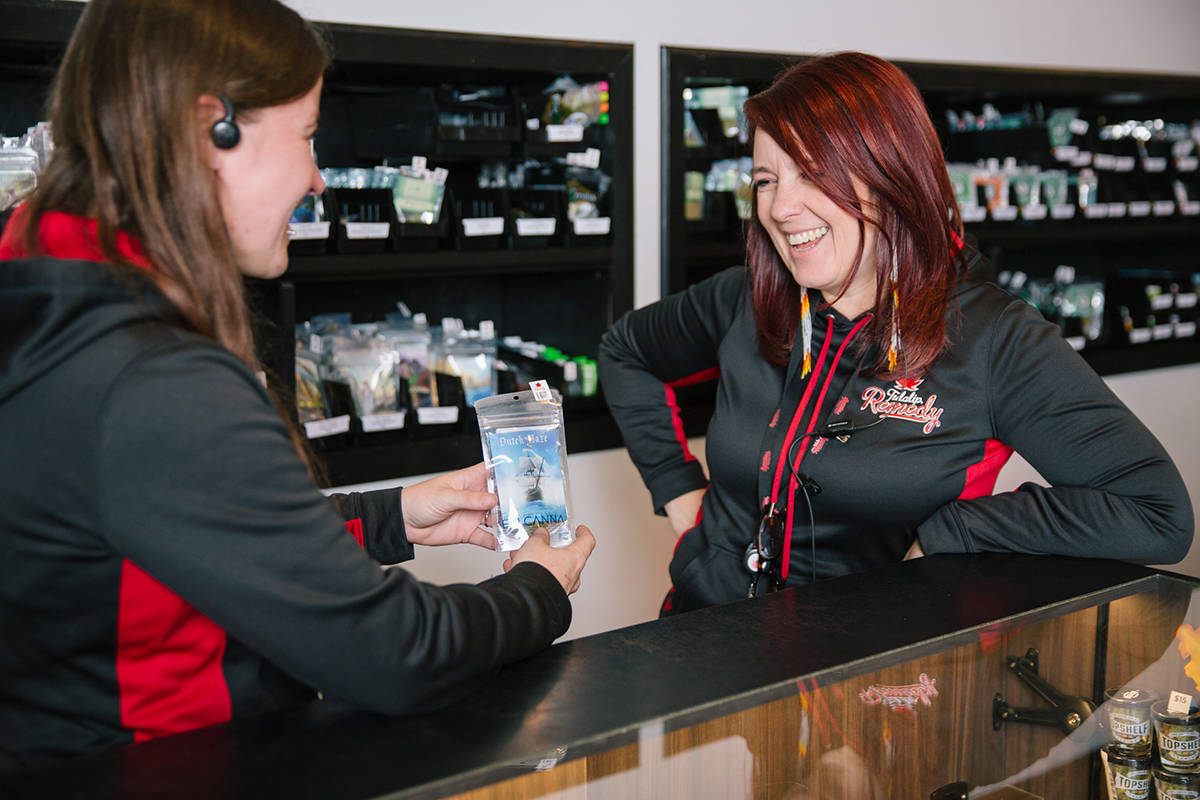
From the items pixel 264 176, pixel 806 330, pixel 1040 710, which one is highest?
pixel 264 176

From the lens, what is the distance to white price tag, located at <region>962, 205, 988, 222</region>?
10.8ft

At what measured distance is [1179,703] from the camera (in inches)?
45.6

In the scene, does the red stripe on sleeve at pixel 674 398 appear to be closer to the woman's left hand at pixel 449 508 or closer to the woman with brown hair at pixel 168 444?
the woman's left hand at pixel 449 508

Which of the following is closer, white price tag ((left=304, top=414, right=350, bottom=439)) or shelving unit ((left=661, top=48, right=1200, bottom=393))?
white price tag ((left=304, top=414, right=350, bottom=439))

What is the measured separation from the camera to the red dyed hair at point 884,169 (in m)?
1.55

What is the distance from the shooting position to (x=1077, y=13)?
135 inches

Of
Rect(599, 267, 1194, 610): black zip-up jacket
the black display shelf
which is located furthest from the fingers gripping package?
the black display shelf

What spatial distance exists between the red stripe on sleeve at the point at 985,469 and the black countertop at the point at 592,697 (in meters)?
0.28

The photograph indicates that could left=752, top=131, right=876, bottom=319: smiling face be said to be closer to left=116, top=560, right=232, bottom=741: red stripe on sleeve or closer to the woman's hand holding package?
the woman's hand holding package

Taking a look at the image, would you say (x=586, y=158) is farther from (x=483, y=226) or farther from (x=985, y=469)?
(x=985, y=469)

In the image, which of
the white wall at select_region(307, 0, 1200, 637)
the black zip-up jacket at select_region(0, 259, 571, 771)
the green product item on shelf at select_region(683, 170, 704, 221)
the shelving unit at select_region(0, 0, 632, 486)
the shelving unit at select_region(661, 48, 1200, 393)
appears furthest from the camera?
the green product item on shelf at select_region(683, 170, 704, 221)

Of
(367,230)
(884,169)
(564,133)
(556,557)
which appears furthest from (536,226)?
(556,557)

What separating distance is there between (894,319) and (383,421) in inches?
53.2

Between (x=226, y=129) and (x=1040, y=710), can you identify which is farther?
(x=1040, y=710)
